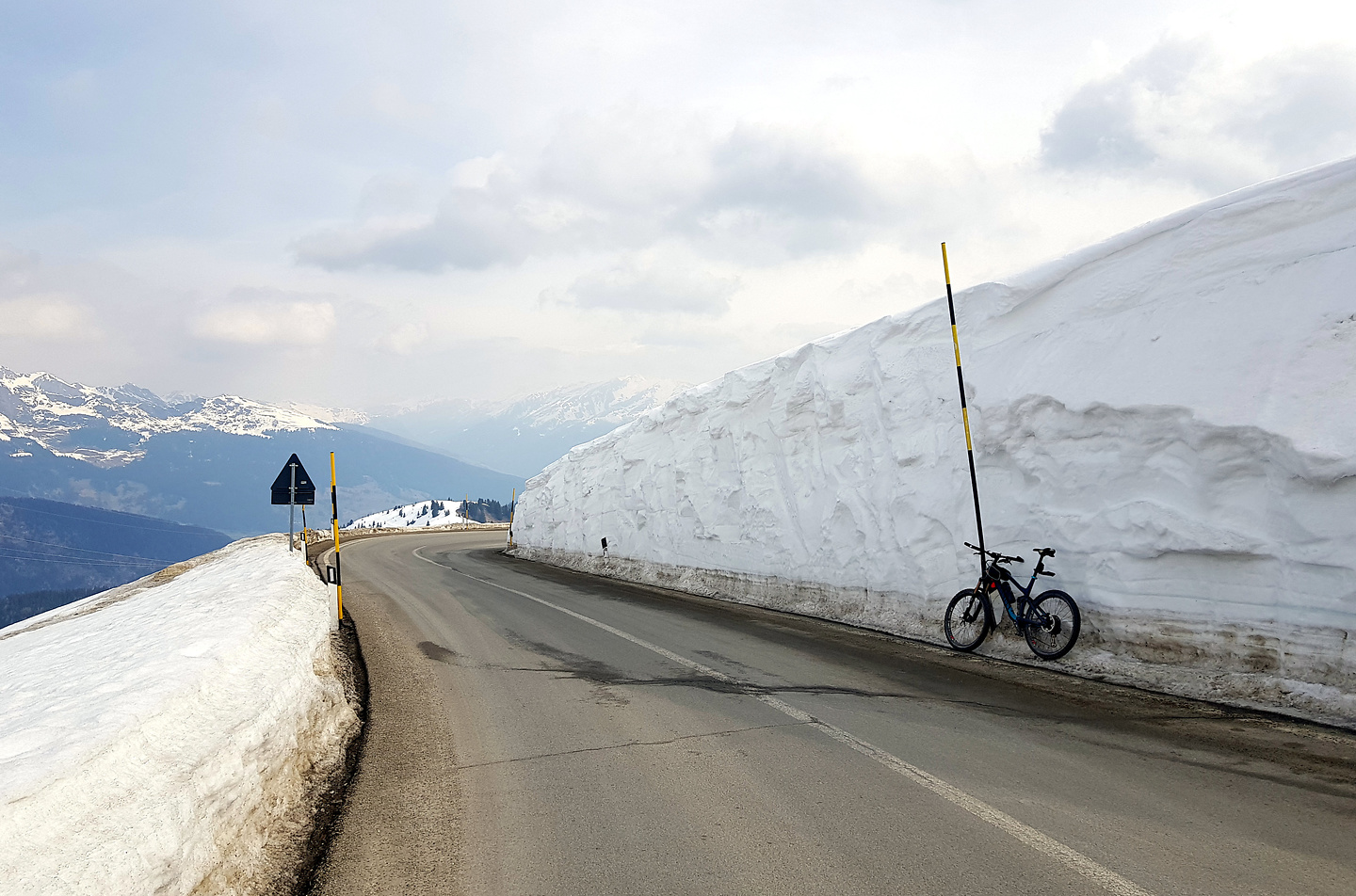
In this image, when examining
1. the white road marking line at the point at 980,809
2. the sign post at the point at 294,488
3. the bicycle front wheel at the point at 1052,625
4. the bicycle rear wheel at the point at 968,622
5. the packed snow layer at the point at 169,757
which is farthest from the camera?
the sign post at the point at 294,488

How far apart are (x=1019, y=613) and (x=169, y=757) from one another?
766 centimetres

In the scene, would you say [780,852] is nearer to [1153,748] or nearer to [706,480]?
[1153,748]

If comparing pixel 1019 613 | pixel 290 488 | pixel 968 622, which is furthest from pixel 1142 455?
pixel 290 488

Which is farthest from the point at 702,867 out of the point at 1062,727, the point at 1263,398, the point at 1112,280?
the point at 1112,280

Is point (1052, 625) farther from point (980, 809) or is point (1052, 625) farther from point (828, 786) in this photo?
point (828, 786)

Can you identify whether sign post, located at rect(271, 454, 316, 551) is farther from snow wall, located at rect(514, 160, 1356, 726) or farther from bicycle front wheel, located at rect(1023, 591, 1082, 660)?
bicycle front wheel, located at rect(1023, 591, 1082, 660)

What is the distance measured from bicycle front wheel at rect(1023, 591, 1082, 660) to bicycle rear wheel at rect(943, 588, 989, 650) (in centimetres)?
65

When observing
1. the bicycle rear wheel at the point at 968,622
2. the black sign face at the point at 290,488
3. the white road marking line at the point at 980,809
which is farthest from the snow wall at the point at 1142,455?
the black sign face at the point at 290,488

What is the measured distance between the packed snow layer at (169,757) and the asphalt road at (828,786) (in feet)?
1.39

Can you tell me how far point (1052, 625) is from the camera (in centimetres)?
760

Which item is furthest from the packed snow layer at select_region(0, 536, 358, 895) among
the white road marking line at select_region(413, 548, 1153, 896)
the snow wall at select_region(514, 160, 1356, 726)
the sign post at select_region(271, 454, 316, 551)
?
the sign post at select_region(271, 454, 316, 551)

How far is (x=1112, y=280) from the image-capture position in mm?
8602

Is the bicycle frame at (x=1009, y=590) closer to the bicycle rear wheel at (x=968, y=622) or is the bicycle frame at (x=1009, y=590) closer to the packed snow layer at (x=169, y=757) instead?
the bicycle rear wheel at (x=968, y=622)

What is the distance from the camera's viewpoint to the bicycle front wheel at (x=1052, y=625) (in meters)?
7.42
